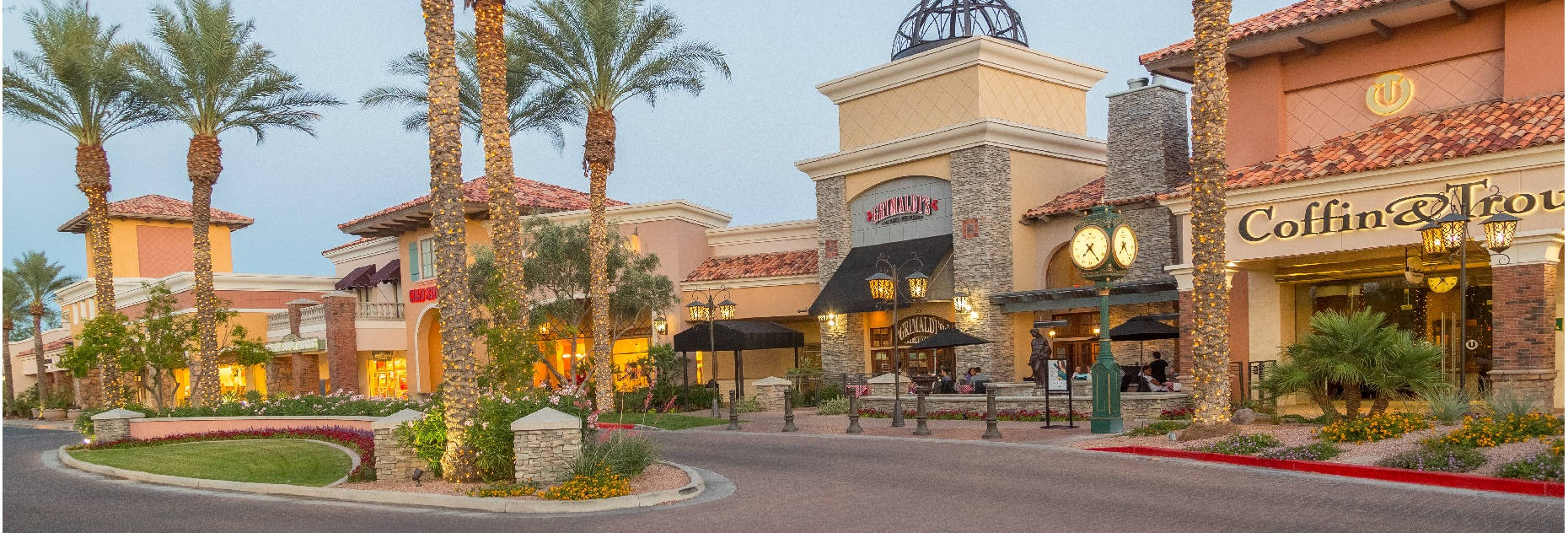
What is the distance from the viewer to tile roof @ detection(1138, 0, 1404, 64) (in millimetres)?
21969

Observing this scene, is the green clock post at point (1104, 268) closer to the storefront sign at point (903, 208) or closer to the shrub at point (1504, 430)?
the shrub at point (1504, 430)

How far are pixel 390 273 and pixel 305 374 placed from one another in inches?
197

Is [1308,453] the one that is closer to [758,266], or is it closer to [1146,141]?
[1146,141]

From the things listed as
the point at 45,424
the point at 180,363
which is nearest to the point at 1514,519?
the point at 180,363

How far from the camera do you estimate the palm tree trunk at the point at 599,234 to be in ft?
94.0

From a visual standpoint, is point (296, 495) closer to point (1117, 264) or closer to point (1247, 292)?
point (1117, 264)

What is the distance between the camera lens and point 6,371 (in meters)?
62.4

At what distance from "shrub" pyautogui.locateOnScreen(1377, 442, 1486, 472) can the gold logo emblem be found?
36.1 ft

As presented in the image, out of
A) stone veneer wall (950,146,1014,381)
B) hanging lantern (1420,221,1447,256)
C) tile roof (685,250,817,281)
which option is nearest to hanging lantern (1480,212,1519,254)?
hanging lantern (1420,221,1447,256)

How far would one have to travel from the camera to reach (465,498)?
13438 mm

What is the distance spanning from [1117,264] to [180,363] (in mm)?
24764

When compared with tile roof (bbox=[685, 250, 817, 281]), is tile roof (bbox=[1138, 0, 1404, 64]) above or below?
above

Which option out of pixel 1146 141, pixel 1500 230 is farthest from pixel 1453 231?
pixel 1146 141

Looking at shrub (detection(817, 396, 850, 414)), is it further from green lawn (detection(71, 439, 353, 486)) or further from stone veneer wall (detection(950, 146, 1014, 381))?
green lawn (detection(71, 439, 353, 486))
